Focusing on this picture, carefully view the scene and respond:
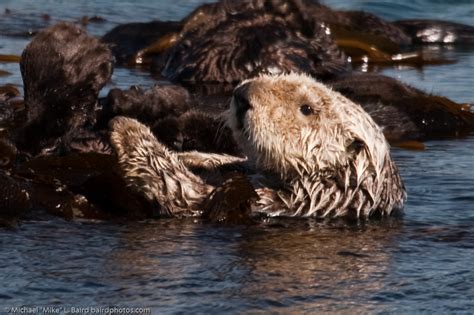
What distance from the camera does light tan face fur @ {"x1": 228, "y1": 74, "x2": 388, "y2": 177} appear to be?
533cm

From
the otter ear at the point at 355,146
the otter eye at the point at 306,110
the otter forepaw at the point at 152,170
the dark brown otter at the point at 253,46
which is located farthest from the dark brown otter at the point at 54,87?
the dark brown otter at the point at 253,46

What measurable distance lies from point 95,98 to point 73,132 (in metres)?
0.26

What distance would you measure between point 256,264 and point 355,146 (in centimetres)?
90

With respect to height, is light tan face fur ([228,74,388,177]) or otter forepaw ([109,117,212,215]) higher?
light tan face fur ([228,74,388,177])

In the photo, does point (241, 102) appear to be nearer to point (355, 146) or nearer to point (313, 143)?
point (313, 143)

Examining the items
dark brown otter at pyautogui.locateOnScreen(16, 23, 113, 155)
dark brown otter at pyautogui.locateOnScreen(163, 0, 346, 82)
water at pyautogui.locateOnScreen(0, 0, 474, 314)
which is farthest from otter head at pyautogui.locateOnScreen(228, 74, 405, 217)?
dark brown otter at pyautogui.locateOnScreen(163, 0, 346, 82)

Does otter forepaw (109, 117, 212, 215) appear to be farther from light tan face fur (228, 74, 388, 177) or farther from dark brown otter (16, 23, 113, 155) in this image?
dark brown otter (16, 23, 113, 155)

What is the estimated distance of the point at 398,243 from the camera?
17.6ft

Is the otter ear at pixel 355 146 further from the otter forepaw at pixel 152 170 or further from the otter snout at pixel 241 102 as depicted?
the otter forepaw at pixel 152 170

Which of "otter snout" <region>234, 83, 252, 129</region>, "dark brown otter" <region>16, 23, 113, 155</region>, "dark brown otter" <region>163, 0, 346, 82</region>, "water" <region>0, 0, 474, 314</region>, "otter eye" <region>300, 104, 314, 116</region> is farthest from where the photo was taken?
"dark brown otter" <region>163, 0, 346, 82</region>

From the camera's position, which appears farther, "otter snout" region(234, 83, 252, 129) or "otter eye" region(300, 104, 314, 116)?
"otter eye" region(300, 104, 314, 116)

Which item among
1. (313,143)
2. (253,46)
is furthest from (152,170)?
(253,46)

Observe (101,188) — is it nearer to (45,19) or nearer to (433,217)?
(433,217)

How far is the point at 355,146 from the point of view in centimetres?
555
